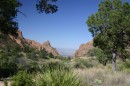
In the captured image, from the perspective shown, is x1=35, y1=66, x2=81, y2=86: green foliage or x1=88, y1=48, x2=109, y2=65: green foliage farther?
x1=88, y1=48, x2=109, y2=65: green foliage

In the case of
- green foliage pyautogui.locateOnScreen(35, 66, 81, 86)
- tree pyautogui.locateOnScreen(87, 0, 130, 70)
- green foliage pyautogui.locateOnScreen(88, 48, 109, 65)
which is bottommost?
green foliage pyautogui.locateOnScreen(35, 66, 81, 86)

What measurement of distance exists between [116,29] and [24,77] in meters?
19.4

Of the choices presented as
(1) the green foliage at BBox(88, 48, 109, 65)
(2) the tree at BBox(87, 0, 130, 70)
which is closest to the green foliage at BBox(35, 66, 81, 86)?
(2) the tree at BBox(87, 0, 130, 70)

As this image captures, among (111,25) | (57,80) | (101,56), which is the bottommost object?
(57,80)

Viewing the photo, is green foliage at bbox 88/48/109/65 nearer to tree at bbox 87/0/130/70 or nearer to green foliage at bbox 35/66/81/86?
tree at bbox 87/0/130/70

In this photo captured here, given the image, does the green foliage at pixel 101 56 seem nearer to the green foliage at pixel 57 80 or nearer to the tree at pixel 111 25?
the tree at pixel 111 25

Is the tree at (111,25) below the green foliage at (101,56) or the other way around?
the other way around

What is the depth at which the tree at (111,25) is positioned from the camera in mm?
29609

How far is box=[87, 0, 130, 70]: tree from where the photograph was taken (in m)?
29.6

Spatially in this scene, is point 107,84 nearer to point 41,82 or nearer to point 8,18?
point 41,82

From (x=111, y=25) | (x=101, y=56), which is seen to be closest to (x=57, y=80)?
(x=111, y=25)

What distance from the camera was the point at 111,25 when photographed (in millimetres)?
30297

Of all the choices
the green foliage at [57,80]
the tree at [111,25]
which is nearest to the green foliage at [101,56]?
the tree at [111,25]

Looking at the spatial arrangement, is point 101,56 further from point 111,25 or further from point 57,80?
point 57,80
